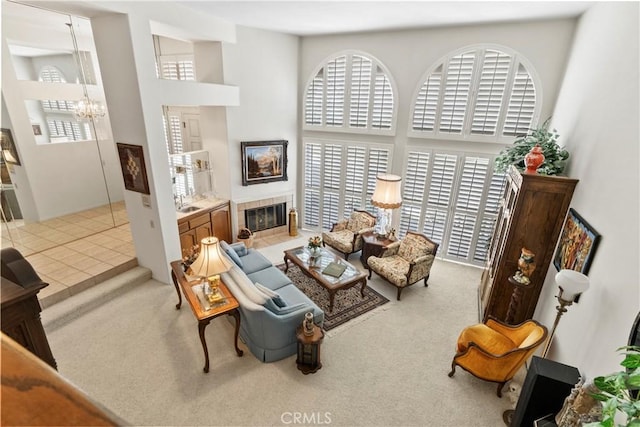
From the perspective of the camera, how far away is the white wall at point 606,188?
8.50 ft

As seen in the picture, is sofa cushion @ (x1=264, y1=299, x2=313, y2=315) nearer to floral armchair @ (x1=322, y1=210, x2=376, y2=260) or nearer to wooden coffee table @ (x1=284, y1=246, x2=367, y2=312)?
wooden coffee table @ (x1=284, y1=246, x2=367, y2=312)

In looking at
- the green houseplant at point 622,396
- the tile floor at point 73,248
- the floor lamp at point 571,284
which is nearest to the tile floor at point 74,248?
the tile floor at point 73,248

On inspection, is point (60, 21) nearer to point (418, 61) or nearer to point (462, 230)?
point (418, 61)

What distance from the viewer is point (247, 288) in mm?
4090

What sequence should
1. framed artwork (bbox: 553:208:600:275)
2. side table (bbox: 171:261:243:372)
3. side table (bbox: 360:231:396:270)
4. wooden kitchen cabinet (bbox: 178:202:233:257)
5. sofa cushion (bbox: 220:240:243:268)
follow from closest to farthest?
framed artwork (bbox: 553:208:600:275), side table (bbox: 171:261:243:372), sofa cushion (bbox: 220:240:243:268), wooden kitchen cabinet (bbox: 178:202:233:257), side table (bbox: 360:231:396:270)

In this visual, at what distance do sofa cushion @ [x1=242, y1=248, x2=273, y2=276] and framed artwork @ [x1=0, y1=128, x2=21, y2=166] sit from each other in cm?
507

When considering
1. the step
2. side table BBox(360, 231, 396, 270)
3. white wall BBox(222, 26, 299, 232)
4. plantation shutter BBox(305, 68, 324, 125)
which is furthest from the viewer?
plantation shutter BBox(305, 68, 324, 125)

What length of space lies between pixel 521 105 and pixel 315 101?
→ 412 centimetres

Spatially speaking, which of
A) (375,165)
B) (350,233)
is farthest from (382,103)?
(350,233)

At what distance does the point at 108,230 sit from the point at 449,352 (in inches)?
276

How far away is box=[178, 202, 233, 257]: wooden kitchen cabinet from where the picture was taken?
5980 mm

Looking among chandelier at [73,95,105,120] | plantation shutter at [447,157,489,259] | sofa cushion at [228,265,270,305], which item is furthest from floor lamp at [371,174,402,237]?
chandelier at [73,95,105,120]

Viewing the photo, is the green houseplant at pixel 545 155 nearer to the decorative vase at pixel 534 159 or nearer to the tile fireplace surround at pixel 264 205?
the decorative vase at pixel 534 159

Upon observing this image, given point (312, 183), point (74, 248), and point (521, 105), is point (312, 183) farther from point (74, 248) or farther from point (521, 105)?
point (74, 248)
